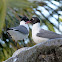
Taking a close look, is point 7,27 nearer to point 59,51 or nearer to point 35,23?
point 35,23

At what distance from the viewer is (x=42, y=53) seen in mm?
2135

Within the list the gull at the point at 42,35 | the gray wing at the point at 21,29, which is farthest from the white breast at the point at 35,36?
the gray wing at the point at 21,29

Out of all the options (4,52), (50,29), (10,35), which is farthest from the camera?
(10,35)

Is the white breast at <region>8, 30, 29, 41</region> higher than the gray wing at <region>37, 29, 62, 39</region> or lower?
lower

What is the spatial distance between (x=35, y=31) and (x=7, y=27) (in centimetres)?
46

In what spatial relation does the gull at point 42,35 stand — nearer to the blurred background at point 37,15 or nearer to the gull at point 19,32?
the blurred background at point 37,15

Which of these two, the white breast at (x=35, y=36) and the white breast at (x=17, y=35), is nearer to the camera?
the white breast at (x=35, y=36)

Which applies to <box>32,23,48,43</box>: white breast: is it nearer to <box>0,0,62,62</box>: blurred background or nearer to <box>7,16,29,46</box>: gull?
<box>0,0,62,62</box>: blurred background

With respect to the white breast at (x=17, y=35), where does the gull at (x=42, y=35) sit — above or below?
above

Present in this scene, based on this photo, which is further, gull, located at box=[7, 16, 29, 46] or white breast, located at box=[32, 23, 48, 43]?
gull, located at box=[7, 16, 29, 46]

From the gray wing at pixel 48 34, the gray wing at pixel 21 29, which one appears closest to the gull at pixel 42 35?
the gray wing at pixel 48 34

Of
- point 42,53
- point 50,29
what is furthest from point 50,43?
point 50,29

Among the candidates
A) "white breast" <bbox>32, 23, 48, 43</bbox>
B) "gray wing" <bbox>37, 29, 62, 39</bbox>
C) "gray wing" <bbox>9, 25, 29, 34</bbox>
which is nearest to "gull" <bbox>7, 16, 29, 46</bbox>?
"gray wing" <bbox>9, 25, 29, 34</bbox>

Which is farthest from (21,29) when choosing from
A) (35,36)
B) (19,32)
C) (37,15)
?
(35,36)
